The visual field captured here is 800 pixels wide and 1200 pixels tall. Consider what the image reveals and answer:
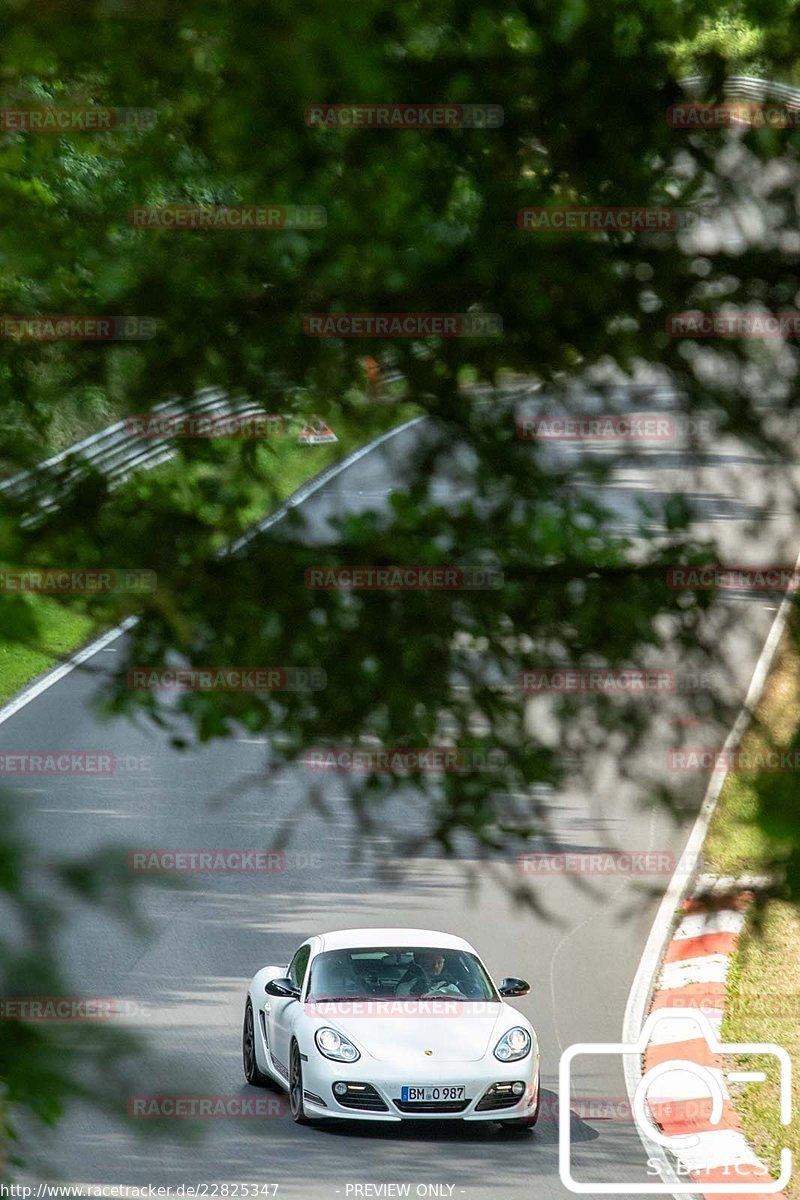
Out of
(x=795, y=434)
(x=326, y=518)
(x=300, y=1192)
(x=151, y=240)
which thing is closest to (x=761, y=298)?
(x=795, y=434)

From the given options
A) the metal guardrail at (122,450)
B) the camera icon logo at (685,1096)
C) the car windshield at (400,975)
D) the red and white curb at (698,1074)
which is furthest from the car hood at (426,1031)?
the metal guardrail at (122,450)

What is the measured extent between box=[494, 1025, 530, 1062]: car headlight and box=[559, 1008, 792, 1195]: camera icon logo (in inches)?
27.2

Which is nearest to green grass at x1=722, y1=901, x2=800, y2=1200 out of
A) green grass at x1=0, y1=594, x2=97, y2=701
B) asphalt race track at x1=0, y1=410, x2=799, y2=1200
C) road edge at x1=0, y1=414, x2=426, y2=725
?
asphalt race track at x1=0, y1=410, x2=799, y2=1200

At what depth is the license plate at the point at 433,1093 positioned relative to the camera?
923cm

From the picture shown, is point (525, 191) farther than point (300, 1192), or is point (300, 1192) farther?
point (300, 1192)

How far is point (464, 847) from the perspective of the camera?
12.1ft

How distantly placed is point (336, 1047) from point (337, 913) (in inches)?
130

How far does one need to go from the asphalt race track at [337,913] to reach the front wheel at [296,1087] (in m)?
0.11

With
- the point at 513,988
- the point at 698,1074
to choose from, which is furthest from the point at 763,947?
the point at 698,1074

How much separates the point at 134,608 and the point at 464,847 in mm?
1205

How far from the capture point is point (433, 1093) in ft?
30.5

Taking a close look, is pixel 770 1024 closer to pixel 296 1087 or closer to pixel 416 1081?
pixel 416 1081

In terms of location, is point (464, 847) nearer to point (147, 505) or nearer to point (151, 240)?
point (147, 505)

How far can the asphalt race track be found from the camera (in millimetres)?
3105
